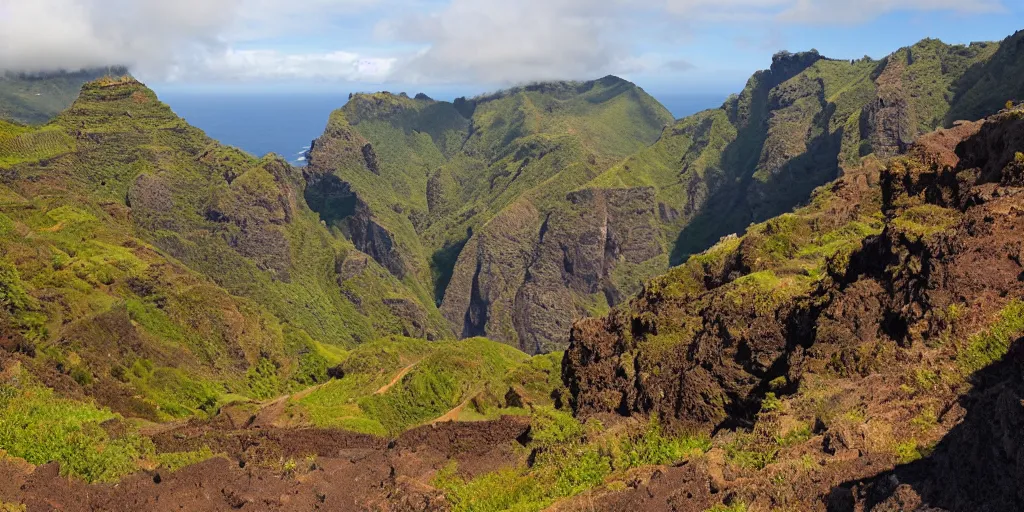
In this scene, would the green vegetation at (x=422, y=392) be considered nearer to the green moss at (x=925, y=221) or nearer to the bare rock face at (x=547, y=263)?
the green moss at (x=925, y=221)

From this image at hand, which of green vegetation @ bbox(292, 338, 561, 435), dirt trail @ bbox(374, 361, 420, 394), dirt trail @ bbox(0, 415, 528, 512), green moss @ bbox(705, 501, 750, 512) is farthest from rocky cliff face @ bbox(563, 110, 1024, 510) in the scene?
dirt trail @ bbox(374, 361, 420, 394)

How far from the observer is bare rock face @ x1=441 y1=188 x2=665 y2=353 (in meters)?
165

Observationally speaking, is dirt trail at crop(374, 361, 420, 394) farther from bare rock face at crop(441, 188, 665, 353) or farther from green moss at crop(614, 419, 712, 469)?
bare rock face at crop(441, 188, 665, 353)

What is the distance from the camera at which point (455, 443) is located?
109 feet

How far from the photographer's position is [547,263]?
560 ft

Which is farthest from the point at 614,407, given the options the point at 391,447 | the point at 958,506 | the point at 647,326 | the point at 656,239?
the point at 656,239

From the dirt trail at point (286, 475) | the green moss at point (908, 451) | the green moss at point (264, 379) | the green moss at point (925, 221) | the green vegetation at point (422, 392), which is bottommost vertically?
the green moss at point (264, 379)

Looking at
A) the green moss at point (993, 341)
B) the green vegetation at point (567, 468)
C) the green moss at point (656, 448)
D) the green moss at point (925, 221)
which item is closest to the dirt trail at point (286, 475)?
the green vegetation at point (567, 468)

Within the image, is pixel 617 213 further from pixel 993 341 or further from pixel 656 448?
pixel 993 341

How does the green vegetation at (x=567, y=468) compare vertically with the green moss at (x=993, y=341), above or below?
below

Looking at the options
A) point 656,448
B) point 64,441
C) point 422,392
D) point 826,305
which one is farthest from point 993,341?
point 422,392

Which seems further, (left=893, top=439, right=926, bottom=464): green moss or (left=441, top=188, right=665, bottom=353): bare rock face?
(left=441, top=188, right=665, bottom=353): bare rock face

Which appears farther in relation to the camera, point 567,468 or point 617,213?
point 617,213

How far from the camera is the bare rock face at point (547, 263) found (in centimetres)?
16525
